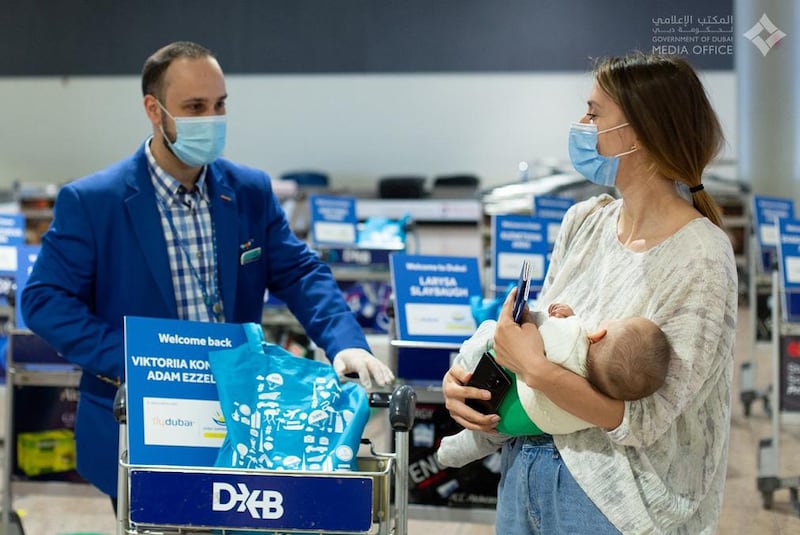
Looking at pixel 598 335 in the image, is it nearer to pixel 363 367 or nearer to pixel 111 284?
pixel 363 367

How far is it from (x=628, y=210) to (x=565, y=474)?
47 centimetres

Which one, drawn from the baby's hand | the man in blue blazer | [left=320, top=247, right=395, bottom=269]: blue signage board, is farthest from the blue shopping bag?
[left=320, top=247, right=395, bottom=269]: blue signage board

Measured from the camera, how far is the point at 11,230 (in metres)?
6.49

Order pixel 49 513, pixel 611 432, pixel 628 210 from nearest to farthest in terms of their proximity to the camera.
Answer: pixel 611 432 < pixel 628 210 < pixel 49 513

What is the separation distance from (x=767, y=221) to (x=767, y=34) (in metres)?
5.20

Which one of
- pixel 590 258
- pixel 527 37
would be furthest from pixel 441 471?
pixel 590 258

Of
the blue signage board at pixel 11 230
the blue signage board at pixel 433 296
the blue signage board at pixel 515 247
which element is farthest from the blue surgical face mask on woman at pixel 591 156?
the blue signage board at pixel 11 230

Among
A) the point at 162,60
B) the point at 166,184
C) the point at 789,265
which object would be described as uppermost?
the point at 162,60

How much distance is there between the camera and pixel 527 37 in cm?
357

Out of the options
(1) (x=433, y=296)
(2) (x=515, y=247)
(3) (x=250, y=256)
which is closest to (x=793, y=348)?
(2) (x=515, y=247)

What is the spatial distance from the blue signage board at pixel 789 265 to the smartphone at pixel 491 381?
14.0 feet

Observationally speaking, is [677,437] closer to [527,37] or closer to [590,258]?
[590,258]

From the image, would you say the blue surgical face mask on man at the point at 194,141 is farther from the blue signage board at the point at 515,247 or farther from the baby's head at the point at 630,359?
the blue signage board at the point at 515,247

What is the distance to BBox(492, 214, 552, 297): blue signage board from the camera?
19.2ft
